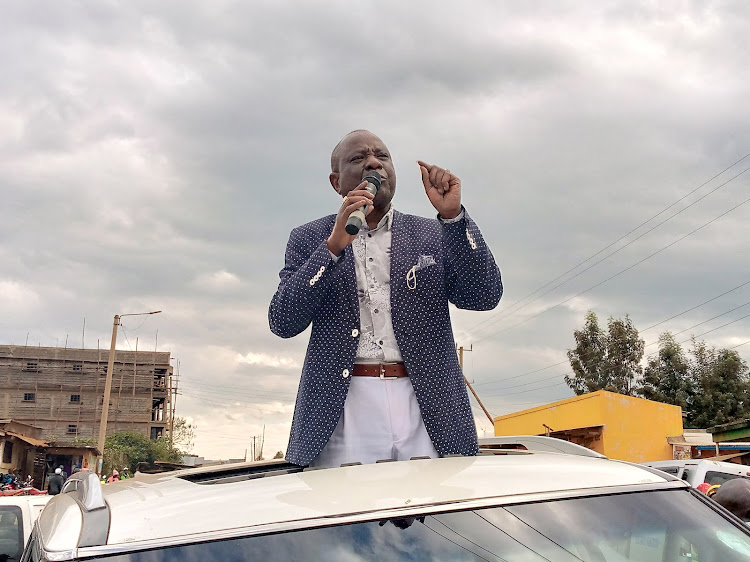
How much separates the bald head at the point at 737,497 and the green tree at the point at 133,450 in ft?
169

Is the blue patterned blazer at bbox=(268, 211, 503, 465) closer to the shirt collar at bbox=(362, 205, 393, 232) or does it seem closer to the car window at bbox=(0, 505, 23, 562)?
the shirt collar at bbox=(362, 205, 393, 232)

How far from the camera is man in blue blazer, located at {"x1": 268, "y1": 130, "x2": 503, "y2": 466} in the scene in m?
2.57

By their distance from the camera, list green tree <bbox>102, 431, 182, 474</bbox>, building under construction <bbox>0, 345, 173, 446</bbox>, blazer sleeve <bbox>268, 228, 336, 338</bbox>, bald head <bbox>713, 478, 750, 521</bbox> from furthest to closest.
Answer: building under construction <bbox>0, 345, 173, 446</bbox> < green tree <bbox>102, 431, 182, 474</bbox> < bald head <bbox>713, 478, 750, 521</bbox> < blazer sleeve <bbox>268, 228, 336, 338</bbox>

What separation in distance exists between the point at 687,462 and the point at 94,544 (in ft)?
35.1

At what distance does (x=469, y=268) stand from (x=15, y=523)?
18.7 ft

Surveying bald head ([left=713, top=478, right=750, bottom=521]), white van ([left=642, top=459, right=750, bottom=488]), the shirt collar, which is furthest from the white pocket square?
white van ([left=642, top=459, right=750, bottom=488])

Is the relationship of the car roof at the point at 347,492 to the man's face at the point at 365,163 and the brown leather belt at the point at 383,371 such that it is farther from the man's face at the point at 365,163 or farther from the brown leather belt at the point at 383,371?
the man's face at the point at 365,163

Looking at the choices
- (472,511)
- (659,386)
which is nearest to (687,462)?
(472,511)

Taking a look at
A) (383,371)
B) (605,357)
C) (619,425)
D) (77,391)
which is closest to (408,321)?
(383,371)

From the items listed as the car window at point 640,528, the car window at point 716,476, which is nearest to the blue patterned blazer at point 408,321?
the car window at point 640,528

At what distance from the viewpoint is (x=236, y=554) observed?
137 centimetres

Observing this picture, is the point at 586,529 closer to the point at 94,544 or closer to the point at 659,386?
the point at 94,544

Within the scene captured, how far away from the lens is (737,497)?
10.7 ft

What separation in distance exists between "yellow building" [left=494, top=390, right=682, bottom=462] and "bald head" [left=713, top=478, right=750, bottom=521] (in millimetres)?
17423
